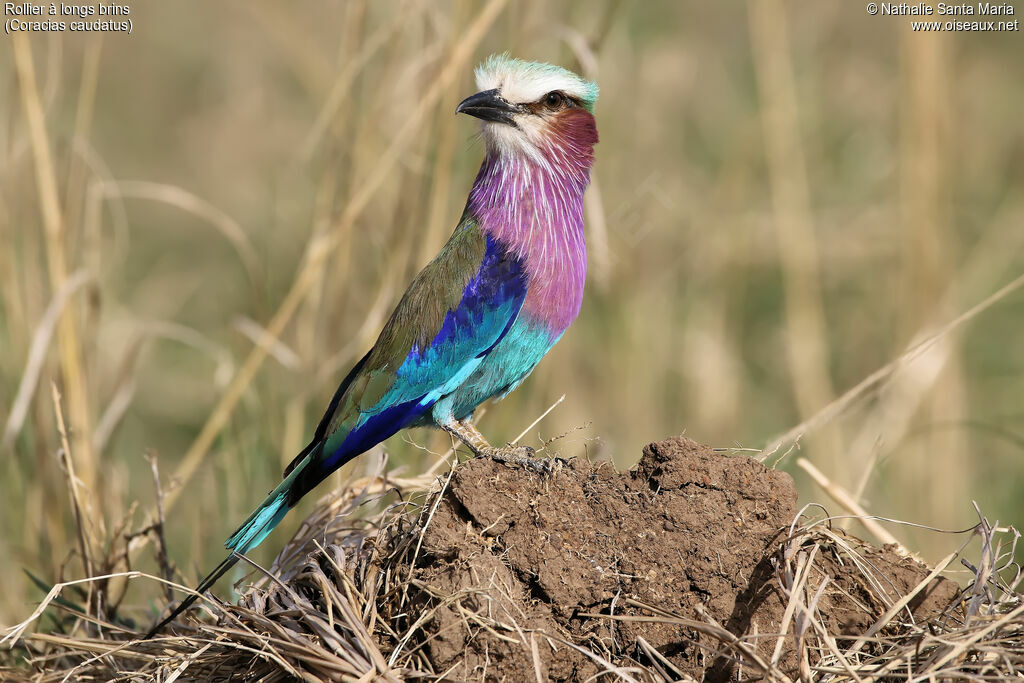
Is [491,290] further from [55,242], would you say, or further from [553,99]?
[55,242]

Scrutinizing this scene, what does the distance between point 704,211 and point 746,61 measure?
2.80m

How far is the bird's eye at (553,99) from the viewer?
3545 mm

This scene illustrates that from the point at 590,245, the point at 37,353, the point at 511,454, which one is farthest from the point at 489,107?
the point at 37,353

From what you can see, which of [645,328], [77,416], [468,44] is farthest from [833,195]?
[77,416]

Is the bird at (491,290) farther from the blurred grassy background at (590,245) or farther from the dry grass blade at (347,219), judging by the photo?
the blurred grassy background at (590,245)

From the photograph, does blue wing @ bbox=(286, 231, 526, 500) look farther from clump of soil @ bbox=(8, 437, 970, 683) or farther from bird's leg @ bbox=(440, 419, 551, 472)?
clump of soil @ bbox=(8, 437, 970, 683)

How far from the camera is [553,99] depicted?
3566 millimetres

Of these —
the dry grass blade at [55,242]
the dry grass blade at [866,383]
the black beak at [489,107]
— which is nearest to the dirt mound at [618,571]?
the dry grass blade at [866,383]

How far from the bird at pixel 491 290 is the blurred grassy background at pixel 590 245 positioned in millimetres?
295

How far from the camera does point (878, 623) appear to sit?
7.10ft

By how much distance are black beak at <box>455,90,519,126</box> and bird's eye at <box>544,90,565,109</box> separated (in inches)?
4.6

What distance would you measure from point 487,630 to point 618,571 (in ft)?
1.07

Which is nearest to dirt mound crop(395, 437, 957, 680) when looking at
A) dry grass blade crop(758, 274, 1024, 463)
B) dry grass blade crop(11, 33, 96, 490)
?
dry grass blade crop(758, 274, 1024, 463)

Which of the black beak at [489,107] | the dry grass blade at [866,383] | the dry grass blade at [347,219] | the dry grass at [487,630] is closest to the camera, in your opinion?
the dry grass at [487,630]
